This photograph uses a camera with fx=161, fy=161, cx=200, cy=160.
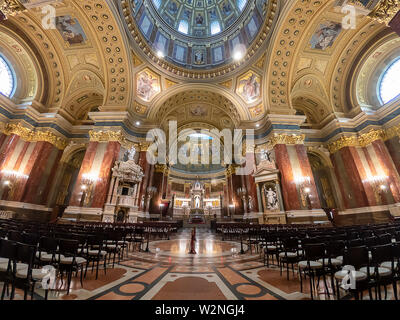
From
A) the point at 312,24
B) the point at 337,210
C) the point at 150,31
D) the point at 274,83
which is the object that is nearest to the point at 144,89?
the point at 150,31

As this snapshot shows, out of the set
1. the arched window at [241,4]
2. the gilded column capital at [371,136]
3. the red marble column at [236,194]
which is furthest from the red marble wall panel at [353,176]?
the arched window at [241,4]

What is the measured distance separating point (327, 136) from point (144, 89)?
17515 millimetres

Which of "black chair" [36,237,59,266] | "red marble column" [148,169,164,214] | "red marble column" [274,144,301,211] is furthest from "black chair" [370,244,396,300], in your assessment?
"red marble column" [148,169,164,214]

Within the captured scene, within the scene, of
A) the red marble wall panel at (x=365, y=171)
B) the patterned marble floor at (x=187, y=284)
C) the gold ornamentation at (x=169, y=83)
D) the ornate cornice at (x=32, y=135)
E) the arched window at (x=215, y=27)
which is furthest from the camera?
the arched window at (x=215, y=27)

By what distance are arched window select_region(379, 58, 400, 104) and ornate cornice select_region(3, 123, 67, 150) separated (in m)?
25.3

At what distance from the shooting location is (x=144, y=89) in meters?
15.4

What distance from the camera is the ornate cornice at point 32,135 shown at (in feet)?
36.5

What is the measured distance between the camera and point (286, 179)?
37.7 ft

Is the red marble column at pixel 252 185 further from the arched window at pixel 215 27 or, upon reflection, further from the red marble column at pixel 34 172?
the red marble column at pixel 34 172

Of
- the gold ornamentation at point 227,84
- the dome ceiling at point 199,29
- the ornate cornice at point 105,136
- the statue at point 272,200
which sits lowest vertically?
the statue at point 272,200

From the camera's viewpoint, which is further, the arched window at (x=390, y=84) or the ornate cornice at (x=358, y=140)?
the ornate cornice at (x=358, y=140)

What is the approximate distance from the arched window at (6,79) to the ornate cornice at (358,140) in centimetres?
2506

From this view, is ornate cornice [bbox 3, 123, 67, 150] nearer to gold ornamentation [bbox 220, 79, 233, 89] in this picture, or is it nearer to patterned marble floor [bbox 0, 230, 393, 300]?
patterned marble floor [bbox 0, 230, 393, 300]
